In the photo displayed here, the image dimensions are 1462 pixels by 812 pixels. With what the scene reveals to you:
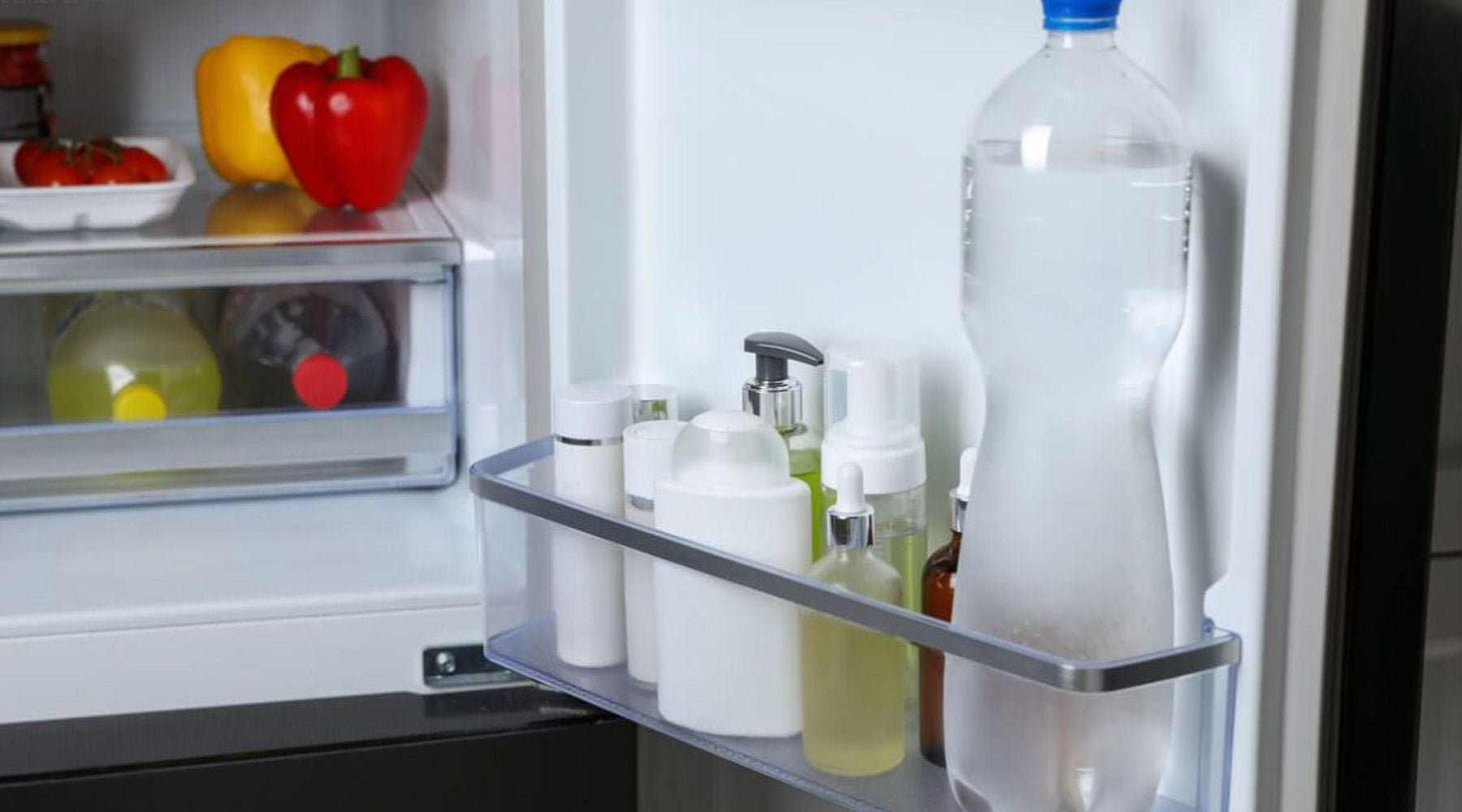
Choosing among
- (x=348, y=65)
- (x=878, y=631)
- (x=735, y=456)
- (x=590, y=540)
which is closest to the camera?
(x=878, y=631)

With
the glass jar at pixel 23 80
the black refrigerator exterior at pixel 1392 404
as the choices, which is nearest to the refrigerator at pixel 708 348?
the black refrigerator exterior at pixel 1392 404

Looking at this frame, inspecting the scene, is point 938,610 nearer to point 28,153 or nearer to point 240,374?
point 240,374

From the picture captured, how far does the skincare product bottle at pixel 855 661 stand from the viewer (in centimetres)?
70

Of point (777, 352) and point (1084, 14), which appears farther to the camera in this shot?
point (777, 352)

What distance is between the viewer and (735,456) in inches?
29.4

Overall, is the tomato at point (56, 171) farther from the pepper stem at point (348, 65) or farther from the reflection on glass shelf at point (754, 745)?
the reflection on glass shelf at point (754, 745)

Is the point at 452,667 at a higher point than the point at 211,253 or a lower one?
lower

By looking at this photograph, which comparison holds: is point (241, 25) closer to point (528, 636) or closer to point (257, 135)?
point (257, 135)

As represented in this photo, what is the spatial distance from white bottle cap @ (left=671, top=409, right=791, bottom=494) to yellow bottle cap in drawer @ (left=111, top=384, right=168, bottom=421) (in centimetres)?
71

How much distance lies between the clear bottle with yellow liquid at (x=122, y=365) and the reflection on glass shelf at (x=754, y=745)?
555 millimetres

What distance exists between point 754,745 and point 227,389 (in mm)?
755

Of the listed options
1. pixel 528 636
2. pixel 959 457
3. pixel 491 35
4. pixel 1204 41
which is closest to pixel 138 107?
pixel 491 35

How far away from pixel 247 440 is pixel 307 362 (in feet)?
0.27

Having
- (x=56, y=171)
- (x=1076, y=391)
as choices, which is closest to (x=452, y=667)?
(x=56, y=171)
